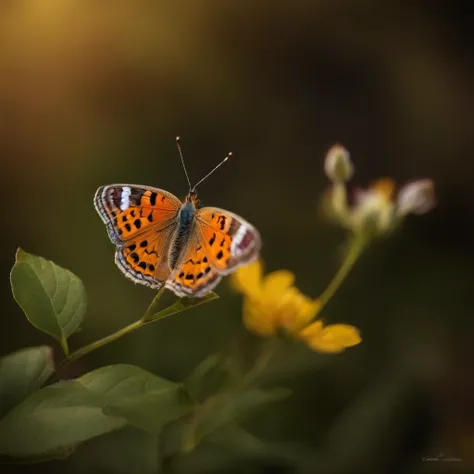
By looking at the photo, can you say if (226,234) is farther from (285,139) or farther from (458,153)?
(458,153)

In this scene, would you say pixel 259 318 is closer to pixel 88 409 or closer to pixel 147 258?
pixel 147 258

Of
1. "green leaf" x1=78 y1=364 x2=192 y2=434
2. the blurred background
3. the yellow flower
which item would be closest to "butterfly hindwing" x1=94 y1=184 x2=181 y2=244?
the yellow flower

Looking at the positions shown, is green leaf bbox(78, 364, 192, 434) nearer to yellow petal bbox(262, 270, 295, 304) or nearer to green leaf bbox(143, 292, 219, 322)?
green leaf bbox(143, 292, 219, 322)

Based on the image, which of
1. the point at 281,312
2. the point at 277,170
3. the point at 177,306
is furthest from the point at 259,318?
the point at 277,170

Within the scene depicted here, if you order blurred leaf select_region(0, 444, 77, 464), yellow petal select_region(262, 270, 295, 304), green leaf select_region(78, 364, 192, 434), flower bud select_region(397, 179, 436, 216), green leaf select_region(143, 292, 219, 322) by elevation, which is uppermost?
green leaf select_region(143, 292, 219, 322)

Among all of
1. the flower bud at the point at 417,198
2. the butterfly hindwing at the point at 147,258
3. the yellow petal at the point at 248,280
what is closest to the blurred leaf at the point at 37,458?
the butterfly hindwing at the point at 147,258

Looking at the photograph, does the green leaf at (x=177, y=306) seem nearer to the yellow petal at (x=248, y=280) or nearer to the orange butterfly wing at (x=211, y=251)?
the orange butterfly wing at (x=211, y=251)
